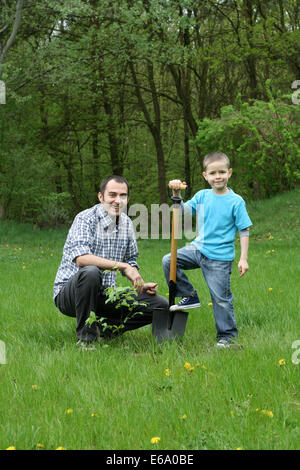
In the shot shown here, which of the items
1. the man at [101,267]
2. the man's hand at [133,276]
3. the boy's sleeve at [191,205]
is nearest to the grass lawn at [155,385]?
the man at [101,267]

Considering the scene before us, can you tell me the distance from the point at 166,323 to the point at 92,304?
0.68 m

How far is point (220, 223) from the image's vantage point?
13.7ft

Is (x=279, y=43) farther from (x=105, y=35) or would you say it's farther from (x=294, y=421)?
(x=294, y=421)

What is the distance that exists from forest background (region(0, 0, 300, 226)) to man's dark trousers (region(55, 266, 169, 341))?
9.94 metres

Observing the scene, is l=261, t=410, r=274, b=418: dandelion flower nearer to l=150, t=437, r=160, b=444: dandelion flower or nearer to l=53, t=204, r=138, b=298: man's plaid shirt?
l=150, t=437, r=160, b=444: dandelion flower

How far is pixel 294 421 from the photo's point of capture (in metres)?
2.62

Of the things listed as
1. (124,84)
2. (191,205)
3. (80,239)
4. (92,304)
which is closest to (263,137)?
(124,84)

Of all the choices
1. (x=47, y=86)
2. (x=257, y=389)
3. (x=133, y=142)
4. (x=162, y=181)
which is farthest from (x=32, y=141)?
(x=257, y=389)

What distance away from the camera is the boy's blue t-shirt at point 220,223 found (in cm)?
416

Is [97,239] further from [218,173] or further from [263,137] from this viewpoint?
[263,137]

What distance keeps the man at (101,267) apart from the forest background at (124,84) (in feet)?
32.2

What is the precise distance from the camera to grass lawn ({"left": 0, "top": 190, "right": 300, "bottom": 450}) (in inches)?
99.5

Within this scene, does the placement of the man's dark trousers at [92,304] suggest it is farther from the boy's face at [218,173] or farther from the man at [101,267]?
the boy's face at [218,173]

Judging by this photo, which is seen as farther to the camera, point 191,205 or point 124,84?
point 124,84
